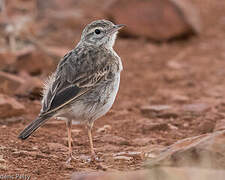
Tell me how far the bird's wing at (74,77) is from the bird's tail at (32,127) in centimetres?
9

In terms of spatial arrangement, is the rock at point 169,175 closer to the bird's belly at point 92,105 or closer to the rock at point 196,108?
the bird's belly at point 92,105

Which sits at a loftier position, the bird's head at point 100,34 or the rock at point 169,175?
the bird's head at point 100,34

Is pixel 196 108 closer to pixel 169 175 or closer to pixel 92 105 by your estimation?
pixel 92 105

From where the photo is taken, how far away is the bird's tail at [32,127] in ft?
20.3

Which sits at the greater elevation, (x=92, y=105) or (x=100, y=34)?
(x=100, y=34)

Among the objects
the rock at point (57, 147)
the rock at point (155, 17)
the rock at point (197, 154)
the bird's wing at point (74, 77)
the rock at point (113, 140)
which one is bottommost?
the rock at point (197, 154)

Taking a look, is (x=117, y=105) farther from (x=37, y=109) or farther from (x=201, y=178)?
(x=201, y=178)

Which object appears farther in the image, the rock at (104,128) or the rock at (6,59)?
the rock at (6,59)

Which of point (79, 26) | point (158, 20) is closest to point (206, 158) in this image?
point (158, 20)

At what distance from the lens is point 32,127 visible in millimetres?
6273

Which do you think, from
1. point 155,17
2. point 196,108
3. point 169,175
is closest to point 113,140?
point 196,108

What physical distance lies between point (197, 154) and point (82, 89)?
187 centimetres

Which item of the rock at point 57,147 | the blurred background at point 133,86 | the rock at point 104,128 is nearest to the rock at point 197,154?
the blurred background at point 133,86

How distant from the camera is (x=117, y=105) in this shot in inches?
396
